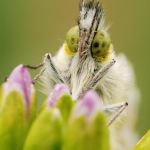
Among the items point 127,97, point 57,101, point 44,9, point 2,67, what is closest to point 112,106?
point 127,97

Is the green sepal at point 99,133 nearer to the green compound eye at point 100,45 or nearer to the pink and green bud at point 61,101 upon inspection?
the pink and green bud at point 61,101

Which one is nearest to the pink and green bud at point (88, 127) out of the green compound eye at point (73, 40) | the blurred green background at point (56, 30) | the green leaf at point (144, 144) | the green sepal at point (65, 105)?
the green sepal at point (65, 105)

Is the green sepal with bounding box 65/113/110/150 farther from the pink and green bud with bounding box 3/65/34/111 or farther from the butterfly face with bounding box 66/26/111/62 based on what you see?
the butterfly face with bounding box 66/26/111/62

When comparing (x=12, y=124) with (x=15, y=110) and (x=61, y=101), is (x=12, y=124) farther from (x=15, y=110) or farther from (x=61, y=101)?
(x=61, y=101)

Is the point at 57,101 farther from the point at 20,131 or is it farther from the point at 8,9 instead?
the point at 8,9

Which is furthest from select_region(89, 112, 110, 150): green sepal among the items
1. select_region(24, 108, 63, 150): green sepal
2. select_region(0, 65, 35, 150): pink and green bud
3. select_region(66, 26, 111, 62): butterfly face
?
select_region(66, 26, 111, 62): butterfly face
